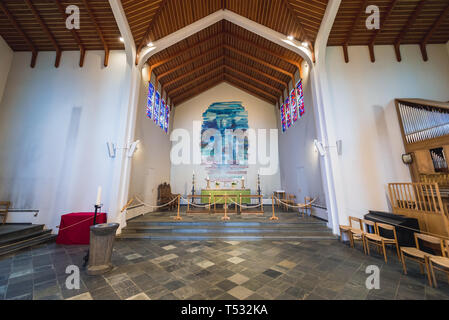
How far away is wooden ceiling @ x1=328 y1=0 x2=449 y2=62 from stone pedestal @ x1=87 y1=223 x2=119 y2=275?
8.26m

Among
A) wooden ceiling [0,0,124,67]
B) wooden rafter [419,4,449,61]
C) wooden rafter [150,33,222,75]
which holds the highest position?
wooden rafter [150,33,222,75]

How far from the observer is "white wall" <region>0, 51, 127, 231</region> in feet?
17.1

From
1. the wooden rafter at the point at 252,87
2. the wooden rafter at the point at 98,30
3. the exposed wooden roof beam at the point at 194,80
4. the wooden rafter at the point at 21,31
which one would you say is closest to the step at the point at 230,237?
the wooden rafter at the point at 98,30

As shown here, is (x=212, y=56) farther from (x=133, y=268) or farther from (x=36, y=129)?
(x=133, y=268)

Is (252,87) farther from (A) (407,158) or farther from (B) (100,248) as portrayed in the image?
(B) (100,248)

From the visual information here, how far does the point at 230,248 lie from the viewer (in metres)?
3.96

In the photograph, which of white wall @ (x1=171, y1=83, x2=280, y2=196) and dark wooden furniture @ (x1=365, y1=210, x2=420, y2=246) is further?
white wall @ (x1=171, y1=83, x2=280, y2=196)

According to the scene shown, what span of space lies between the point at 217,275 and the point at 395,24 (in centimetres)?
883

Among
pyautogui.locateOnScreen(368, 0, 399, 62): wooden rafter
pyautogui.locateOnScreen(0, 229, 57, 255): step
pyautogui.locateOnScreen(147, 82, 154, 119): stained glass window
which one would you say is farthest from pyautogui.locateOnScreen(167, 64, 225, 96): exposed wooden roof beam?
pyautogui.locateOnScreen(0, 229, 57, 255): step

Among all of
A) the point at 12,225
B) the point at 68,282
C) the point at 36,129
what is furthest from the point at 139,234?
the point at 36,129

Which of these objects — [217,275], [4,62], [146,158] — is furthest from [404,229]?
[4,62]

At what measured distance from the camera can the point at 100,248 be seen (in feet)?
9.55

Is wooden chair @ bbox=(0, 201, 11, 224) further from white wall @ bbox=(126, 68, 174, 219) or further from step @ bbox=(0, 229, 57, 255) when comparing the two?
white wall @ bbox=(126, 68, 174, 219)

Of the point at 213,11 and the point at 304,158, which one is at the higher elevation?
the point at 213,11
